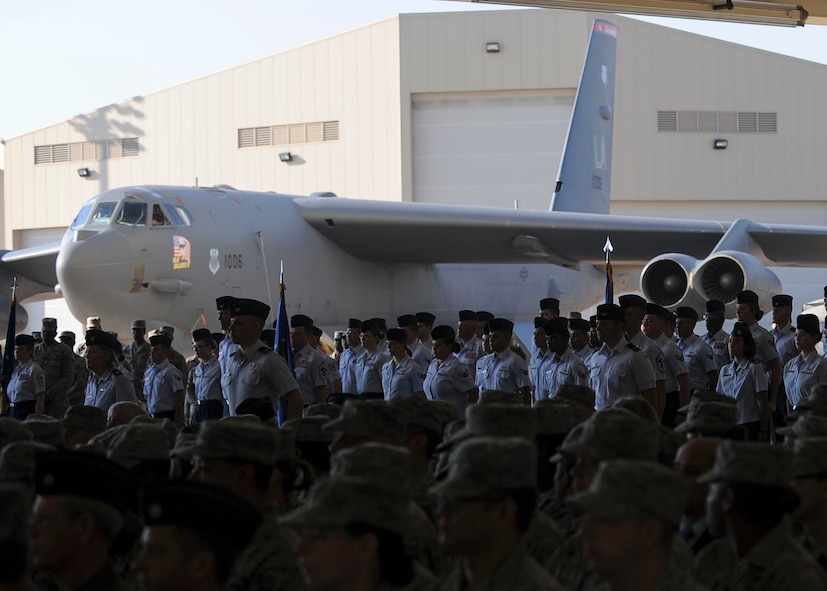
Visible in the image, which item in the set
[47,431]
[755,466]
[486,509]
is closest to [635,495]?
[486,509]

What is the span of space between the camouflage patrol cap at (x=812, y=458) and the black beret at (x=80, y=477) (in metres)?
1.99

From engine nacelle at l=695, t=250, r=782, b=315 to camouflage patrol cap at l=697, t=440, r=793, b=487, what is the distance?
1065 cm

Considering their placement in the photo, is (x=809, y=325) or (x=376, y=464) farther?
(x=809, y=325)

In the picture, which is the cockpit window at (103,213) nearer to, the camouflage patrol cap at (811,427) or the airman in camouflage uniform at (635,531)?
the camouflage patrol cap at (811,427)

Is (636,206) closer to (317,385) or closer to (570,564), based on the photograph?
(317,385)

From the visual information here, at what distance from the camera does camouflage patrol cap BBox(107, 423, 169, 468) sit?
4.64 meters

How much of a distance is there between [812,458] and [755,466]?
676mm

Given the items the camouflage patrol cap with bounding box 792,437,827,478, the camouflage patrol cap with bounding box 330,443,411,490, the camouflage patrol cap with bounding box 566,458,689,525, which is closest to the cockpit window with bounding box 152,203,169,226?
the camouflage patrol cap with bounding box 792,437,827,478

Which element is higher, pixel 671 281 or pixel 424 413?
pixel 671 281

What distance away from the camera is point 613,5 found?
8.20 metres

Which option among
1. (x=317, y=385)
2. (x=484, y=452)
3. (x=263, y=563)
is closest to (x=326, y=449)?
(x=263, y=563)

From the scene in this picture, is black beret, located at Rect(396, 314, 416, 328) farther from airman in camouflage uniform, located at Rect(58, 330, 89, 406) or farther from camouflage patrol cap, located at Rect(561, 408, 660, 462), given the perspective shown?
camouflage patrol cap, located at Rect(561, 408, 660, 462)

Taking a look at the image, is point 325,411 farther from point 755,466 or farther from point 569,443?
point 755,466

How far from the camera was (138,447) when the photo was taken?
15.3 feet
